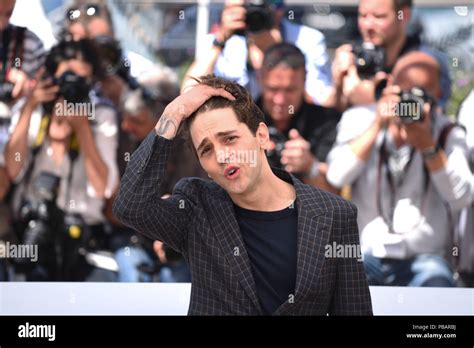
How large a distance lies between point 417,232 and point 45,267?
1.72m

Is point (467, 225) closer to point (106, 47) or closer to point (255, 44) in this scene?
point (255, 44)

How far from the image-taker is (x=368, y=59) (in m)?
4.42

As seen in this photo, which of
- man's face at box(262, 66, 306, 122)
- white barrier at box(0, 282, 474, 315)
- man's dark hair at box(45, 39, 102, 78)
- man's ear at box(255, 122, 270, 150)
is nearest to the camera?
man's ear at box(255, 122, 270, 150)

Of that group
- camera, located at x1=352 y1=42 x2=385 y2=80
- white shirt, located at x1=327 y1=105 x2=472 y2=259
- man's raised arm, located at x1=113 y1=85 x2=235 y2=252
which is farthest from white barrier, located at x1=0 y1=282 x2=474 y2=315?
man's raised arm, located at x1=113 y1=85 x2=235 y2=252

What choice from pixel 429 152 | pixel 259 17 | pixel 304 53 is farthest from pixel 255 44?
pixel 429 152

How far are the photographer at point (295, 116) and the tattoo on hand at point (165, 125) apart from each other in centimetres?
246

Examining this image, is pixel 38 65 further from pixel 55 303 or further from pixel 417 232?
pixel 417 232

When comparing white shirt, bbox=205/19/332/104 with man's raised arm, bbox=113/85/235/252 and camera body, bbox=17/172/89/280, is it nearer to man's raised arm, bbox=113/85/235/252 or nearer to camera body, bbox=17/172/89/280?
camera body, bbox=17/172/89/280

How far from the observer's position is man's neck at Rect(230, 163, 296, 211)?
1859mm

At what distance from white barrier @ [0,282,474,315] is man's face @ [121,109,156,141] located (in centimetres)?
70

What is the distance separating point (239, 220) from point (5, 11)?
2.96 m

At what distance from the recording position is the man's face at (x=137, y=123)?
14.4 ft
